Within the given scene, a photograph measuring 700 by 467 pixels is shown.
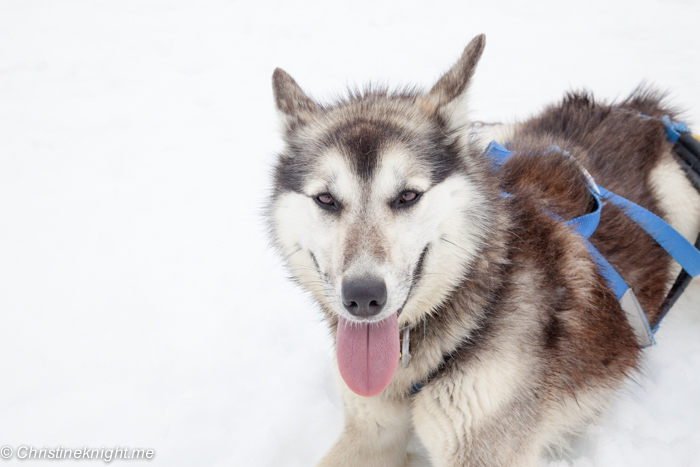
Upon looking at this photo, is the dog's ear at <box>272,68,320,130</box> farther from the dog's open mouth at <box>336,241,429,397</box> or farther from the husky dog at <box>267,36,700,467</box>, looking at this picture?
the dog's open mouth at <box>336,241,429,397</box>

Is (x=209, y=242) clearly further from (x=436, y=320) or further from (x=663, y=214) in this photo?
(x=663, y=214)

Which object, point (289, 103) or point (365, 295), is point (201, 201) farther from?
point (365, 295)

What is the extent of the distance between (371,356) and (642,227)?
186cm

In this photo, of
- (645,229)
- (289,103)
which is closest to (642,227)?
(645,229)

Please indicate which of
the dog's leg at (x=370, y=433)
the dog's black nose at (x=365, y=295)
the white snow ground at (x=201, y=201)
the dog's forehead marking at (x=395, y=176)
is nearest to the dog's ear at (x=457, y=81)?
the dog's forehead marking at (x=395, y=176)

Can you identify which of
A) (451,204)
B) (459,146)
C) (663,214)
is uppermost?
(459,146)

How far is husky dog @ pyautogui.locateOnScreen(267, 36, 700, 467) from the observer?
6.59 ft

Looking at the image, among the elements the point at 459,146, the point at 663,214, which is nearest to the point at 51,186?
the point at 459,146

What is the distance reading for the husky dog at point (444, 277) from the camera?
6.59ft

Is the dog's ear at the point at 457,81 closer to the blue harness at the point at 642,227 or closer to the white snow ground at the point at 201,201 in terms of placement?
the blue harness at the point at 642,227

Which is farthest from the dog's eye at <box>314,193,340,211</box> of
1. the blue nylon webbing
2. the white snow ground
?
the blue nylon webbing

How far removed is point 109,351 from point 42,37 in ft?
19.8

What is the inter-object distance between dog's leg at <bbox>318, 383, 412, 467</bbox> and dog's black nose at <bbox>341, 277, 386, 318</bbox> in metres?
0.75

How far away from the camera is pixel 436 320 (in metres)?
2.19
